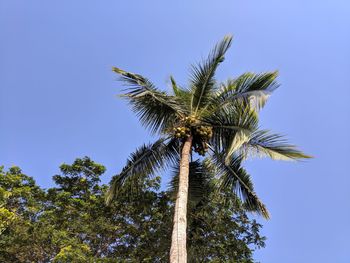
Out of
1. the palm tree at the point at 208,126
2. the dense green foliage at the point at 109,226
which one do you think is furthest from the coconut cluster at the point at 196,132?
the dense green foliage at the point at 109,226

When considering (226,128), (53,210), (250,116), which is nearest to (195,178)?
(226,128)

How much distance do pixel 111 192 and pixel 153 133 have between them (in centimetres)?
187

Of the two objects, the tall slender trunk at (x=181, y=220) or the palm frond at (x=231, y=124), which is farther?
the palm frond at (x=231, y=124)

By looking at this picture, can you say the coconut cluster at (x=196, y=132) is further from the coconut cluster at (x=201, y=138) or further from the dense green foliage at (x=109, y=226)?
the dense green foliage at (x=109, y=226)

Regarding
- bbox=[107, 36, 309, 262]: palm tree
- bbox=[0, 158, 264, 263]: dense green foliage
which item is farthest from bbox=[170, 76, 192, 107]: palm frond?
bbox=[0, 158, 264, 263]: dense green foliage

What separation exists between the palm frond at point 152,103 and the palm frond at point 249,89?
1.07 m

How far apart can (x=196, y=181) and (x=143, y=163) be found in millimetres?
1492

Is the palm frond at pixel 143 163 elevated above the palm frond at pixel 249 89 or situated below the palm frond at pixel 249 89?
below

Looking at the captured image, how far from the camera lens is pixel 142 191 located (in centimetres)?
1372

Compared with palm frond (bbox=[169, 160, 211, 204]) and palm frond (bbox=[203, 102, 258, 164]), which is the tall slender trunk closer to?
palm frond (bbox=[203, 102, 258, 164])

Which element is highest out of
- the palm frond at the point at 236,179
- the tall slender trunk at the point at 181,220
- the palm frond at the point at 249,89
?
the palm frond at the point at 249,89

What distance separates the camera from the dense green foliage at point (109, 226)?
1238 centimetres

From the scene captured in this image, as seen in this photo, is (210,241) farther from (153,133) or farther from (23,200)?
(23,200)

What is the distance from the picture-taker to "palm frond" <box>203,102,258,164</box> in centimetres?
902
